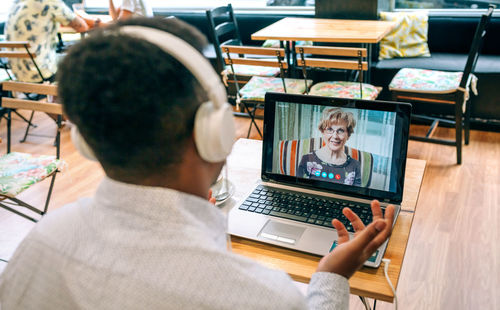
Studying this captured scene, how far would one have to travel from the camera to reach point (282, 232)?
1.03m

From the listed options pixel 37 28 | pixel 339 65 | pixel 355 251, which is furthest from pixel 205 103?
pixel 37 28

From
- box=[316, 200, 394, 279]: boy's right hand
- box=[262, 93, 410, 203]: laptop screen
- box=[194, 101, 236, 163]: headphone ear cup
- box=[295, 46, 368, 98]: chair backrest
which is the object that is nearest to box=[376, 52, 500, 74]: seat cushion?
box=[295, 46, 368, 98]: chair backrest

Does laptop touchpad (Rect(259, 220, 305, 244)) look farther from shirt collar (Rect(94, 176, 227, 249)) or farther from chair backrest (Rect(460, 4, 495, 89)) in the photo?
chair backrest (Rect(460, 4, 495, 89))

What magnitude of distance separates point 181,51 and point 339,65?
6.87ft

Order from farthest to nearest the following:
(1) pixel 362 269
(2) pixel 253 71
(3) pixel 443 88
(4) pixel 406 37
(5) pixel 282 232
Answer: (4) pixel 406 37, (2) pixel 253 71, (3) pixel 443 88, (5) pixel 282 232, (1) pixel 362 269

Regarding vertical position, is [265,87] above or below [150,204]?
below

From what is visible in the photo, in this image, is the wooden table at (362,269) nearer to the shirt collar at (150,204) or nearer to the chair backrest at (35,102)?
the shirt collar at (150,204)

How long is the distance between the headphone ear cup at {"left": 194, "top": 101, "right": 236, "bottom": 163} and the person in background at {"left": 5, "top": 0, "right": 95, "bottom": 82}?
2.97m

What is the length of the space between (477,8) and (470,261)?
263 cm

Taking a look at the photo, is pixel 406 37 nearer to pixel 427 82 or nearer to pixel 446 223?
pixel 427 82

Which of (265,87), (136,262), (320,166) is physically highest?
(136,262)

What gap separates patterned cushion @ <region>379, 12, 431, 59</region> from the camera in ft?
11.9

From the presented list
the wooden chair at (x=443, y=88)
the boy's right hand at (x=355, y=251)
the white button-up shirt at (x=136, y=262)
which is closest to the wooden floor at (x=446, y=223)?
the wooden chair at (x=443, y=88)

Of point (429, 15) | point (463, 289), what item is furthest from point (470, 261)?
point (429, 15)
